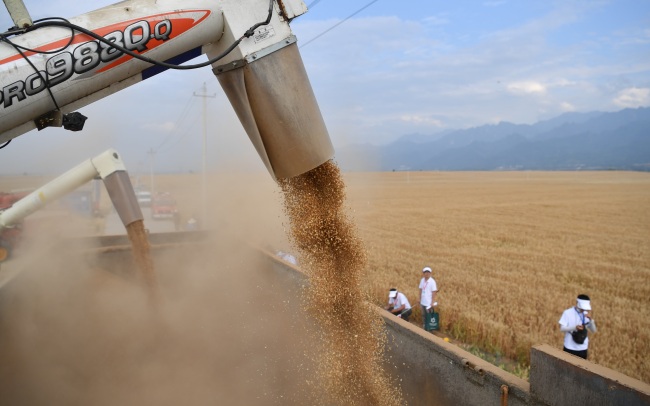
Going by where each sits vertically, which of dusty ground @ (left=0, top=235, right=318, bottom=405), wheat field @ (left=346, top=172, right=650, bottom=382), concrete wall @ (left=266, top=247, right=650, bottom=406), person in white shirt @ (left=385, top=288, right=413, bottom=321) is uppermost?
concrete wall @ (left=266, top=247, right=650, bottom=406)

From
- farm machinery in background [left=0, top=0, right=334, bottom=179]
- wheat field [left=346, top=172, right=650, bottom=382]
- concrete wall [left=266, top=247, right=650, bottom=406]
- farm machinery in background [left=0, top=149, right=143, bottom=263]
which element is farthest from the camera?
wheat field [left=346, top=172, right=650, bottom=382]

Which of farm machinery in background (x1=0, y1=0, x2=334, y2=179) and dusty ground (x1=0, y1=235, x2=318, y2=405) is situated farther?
dusty ground (x1=0, y1=235, x2=318, y2=405)

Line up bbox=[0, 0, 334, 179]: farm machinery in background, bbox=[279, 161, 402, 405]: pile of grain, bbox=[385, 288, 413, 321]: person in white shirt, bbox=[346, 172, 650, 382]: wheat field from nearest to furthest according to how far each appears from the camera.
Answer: bbox=[0, 0, 334, 179]: farm machinery in background, bbox=[279, 161, 402, 405]: pile of grain, bbox=[346, 172, 650, 382]: wheat field, bbox=[385, 288, 413, 321]: person in white shirt

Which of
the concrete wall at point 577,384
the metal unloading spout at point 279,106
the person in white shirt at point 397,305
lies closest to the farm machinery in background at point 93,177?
the person in white shirt at point 397,305

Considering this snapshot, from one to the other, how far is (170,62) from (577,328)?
195 inches

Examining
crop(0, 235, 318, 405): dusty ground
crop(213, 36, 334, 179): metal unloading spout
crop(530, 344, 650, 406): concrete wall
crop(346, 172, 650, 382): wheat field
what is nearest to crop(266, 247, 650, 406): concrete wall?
crop(530, 344, 650, 406): concrete wall

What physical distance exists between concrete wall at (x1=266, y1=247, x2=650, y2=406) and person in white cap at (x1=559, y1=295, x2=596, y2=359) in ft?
8.57

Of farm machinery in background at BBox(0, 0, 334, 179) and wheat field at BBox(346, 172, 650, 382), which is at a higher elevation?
farm machinery in background at BBox(0, 0, 334, 179)

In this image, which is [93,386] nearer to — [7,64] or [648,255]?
[7,64]

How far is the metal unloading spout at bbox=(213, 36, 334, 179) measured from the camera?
245cm

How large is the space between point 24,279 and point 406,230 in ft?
43.5

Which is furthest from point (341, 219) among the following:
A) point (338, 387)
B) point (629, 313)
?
point (629, 313)

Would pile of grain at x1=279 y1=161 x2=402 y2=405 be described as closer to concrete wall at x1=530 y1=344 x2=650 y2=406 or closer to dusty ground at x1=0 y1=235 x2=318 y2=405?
dusty ground at x1=0 y1=235 x2=318 y2=405

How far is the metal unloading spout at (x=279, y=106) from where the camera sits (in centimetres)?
245
